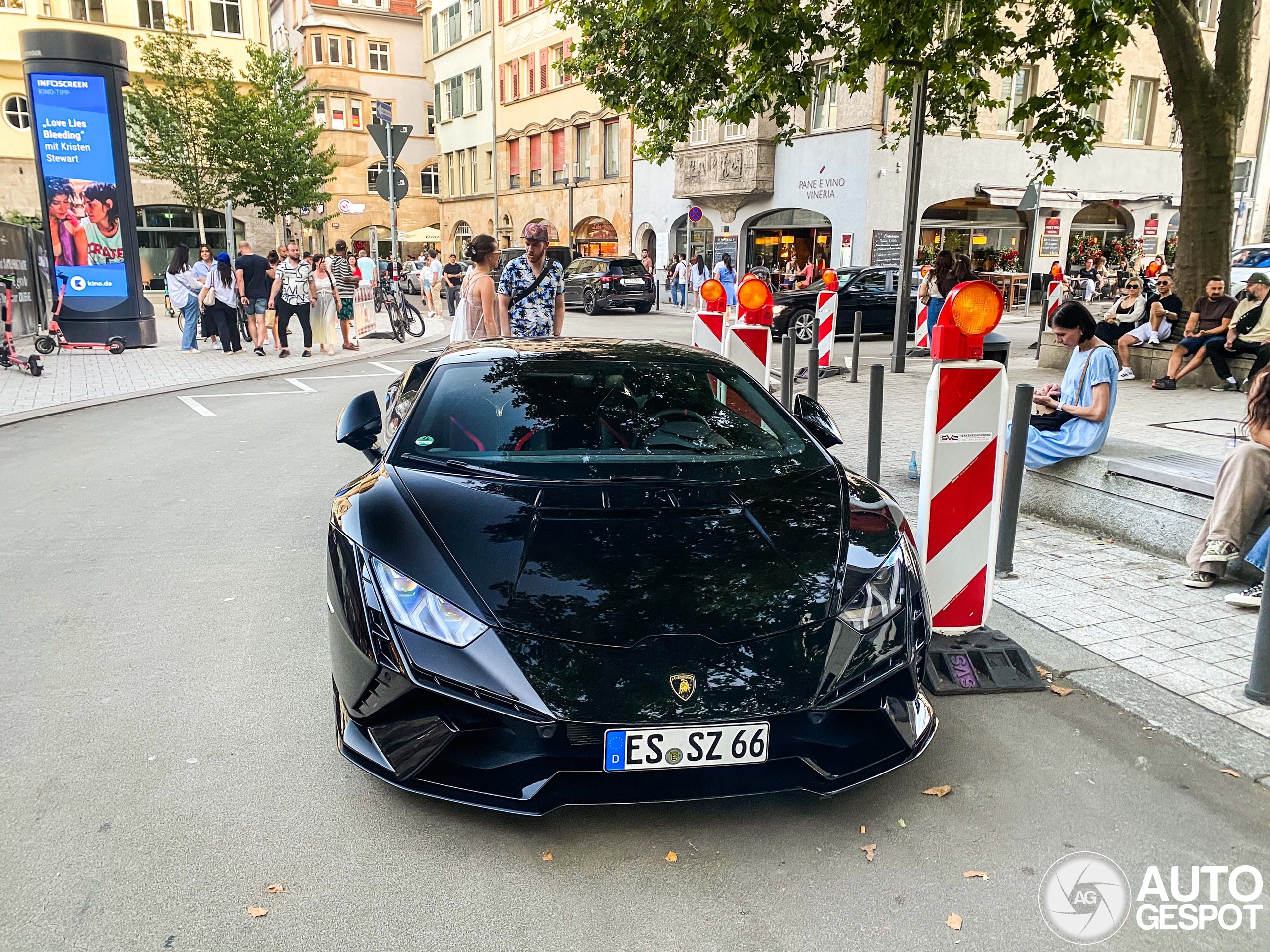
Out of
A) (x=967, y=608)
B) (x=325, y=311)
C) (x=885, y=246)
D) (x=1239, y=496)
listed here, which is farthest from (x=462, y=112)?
(x=967, y=608)

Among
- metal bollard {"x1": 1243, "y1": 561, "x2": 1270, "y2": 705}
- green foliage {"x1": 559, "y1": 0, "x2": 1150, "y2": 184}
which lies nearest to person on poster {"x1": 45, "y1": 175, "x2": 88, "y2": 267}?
green foliage {"x1": 559, "y1": 0, "x2": 1150, "y2": 184}

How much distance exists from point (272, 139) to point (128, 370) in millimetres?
19682

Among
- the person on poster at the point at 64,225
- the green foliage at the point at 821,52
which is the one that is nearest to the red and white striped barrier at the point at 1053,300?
the green foliage at the point at 821,52

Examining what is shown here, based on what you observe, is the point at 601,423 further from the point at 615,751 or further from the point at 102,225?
the point at 102,225

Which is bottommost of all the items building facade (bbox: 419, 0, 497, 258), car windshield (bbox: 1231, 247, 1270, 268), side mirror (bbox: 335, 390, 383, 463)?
Answer: side mirror (bbox: 335, 390, 383, 463)

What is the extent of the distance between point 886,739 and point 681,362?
207 cm

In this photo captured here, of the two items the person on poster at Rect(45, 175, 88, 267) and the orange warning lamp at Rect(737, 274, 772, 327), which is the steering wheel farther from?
the person on poster at Rect(45, 175, 88, 267)

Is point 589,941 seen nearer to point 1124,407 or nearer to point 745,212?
point 1124,407

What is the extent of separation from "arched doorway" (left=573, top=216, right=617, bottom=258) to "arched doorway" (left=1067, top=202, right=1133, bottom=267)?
18482 millimetres

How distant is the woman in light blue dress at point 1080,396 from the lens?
20.5ft

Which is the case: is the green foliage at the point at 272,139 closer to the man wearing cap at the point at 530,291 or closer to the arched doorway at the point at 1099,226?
the arched doorway at the point at 1099,226

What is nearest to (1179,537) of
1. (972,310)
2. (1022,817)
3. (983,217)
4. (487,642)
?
(972,310)

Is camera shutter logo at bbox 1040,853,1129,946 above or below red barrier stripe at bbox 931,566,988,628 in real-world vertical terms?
below

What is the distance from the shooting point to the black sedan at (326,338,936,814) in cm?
275
